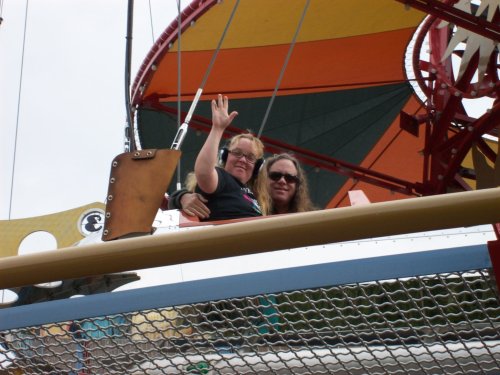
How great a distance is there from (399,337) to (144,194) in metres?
0.91

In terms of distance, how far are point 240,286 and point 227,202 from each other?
1.52 m

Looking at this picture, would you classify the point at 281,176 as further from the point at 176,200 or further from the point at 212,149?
the point at 212,149

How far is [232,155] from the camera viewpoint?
3596mm

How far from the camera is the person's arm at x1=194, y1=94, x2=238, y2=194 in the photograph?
10.1 ft

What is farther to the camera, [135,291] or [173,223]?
[173,223]

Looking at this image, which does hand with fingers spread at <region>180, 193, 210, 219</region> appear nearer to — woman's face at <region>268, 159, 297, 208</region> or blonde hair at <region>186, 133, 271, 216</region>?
blonde hair at <region>186, 133, 271, 216</region>

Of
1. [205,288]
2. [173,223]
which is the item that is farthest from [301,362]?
[173,223]

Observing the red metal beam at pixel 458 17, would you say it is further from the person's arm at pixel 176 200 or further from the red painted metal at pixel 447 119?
the person's arm at pixel 176 200

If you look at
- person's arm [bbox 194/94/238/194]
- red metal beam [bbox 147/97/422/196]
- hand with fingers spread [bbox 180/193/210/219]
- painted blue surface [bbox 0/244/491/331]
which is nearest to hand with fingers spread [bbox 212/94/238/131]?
person's arm [bbox 194/94/238/194]

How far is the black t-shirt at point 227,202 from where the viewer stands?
3.32 metres

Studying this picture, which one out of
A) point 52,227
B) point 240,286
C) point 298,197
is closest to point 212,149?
point 298,197

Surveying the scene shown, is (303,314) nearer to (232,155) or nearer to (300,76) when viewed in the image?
(232,155)

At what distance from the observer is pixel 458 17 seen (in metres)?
5.13

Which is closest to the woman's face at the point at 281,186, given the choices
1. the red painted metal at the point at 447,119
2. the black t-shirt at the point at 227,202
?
the black t-shirt at the point at 227,202
